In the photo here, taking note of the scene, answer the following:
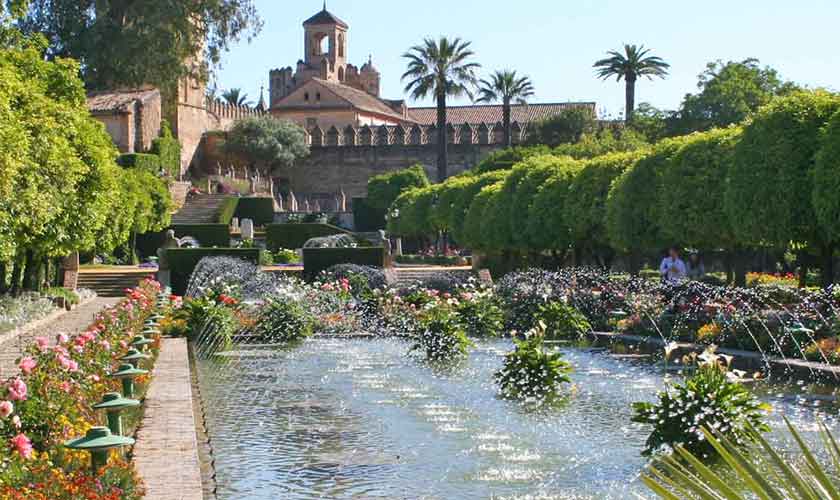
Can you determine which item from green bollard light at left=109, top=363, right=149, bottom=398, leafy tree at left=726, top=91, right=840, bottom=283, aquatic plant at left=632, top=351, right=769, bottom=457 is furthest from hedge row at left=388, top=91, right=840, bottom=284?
green bollard light at left=109, top=363, right=149, bottom=398

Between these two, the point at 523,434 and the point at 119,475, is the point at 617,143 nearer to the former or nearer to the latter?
the point at 523,434

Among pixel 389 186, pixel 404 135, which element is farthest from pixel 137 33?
pixel 404 135

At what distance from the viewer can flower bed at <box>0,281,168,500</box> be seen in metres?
4.85

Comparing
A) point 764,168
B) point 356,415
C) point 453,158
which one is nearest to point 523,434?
point 356,415

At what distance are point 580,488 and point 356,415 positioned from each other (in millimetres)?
3153

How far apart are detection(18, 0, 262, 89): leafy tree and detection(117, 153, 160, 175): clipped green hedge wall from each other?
3207 mm

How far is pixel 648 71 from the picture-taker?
2493 inches

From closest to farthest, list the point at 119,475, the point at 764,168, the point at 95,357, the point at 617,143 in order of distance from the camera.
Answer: the point at 119,475 < the point at 95,357 < the point at 764,168 < the point at 617,143

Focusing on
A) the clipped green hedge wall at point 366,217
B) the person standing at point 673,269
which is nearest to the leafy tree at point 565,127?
the clipped green hedge wall at point 366,217

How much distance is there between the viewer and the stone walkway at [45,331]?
12.1 m

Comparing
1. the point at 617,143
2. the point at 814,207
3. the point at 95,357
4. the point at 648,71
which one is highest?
the point at 648,71

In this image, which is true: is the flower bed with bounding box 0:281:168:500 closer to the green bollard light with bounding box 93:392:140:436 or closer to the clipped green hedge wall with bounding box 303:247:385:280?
the green bollard light with bounding box 93:392:140:436

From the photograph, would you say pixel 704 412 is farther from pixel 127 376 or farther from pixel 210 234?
→ pixel 210 234

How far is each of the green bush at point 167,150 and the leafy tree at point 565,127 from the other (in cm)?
2008
